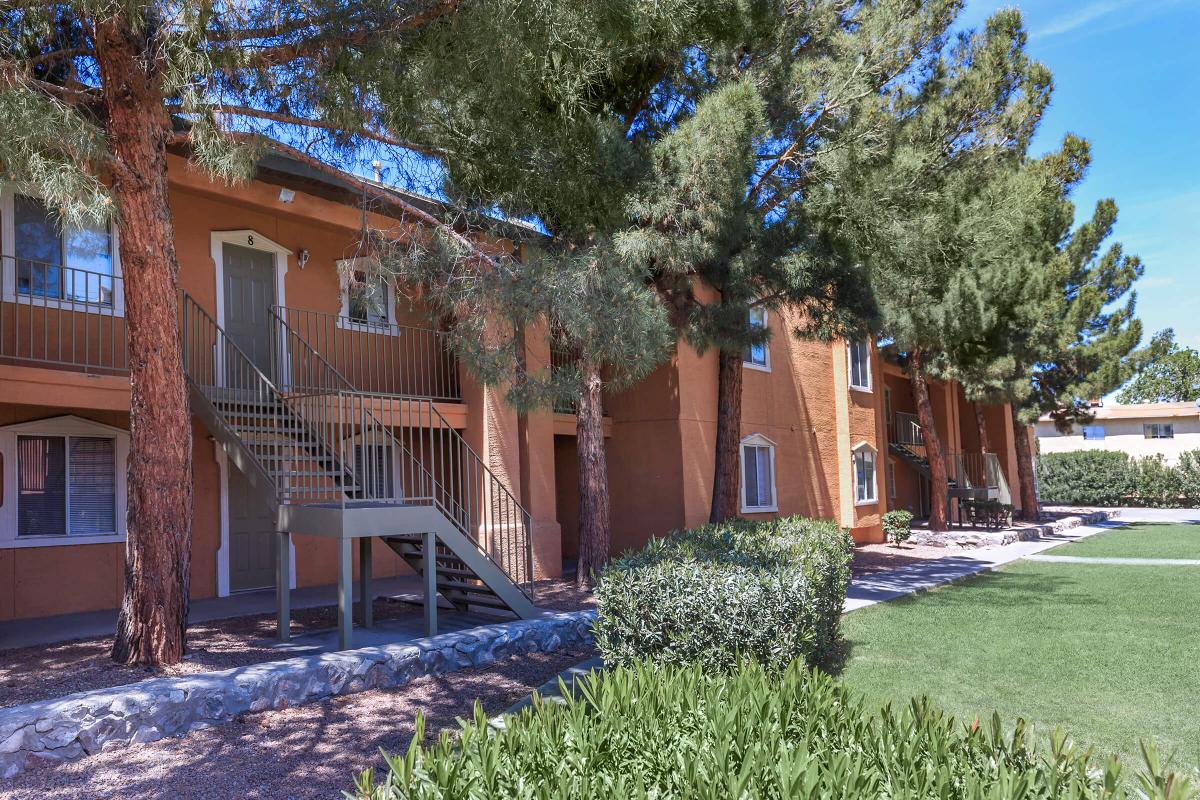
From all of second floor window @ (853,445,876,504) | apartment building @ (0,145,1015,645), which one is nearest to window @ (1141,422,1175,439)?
second floor window @ (853,445,876,504)

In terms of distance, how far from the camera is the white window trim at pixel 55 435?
9.28 m

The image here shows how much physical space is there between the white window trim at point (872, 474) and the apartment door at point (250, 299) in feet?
44.4

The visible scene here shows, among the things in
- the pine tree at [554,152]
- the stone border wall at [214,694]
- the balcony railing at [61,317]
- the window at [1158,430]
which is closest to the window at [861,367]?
the pine tree at [554,152]

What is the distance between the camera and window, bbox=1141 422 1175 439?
39.7 metres

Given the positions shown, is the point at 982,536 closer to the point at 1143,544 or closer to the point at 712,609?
the point at 1143,544

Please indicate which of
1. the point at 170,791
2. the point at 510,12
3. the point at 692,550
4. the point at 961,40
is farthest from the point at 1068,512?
the point at 170,791

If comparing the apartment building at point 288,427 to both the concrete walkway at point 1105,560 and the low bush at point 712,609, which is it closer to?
the low bush at point 712,609

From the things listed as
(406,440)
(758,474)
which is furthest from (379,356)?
(758,474)

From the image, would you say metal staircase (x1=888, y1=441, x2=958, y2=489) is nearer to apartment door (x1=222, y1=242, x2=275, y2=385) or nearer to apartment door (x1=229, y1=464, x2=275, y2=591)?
apartment door (x1=229, y1=464, x2=275, y2=591)

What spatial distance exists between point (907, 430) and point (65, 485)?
22836 millimetres

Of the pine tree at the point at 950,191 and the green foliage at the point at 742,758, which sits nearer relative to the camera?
the green foliage at the point at 742,758

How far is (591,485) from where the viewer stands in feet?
40.1

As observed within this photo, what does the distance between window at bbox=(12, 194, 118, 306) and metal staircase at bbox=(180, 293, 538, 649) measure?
3.45 feet

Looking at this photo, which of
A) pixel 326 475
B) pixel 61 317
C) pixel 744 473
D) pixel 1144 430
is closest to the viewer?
pixel 326 475
